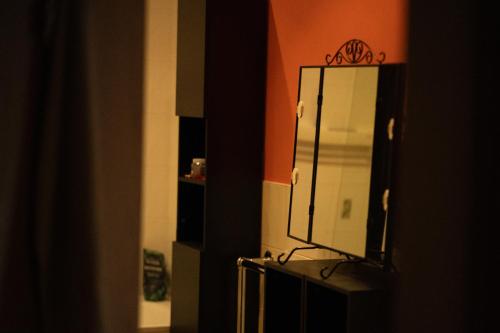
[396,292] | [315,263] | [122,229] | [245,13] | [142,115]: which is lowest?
[315,263]

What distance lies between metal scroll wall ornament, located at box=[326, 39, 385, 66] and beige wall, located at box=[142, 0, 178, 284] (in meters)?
2.27

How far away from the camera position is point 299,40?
3.88 m

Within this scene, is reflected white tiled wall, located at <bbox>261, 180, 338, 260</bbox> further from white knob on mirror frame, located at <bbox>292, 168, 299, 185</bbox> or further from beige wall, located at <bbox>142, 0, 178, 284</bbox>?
beige wall, located at <bbox>142, 0, 178, 284</bbox>

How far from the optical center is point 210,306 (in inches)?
163

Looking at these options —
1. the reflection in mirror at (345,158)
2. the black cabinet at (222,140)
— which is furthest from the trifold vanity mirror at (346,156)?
the black cabinet at (222,140)

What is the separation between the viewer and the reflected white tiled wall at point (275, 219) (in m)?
3.96

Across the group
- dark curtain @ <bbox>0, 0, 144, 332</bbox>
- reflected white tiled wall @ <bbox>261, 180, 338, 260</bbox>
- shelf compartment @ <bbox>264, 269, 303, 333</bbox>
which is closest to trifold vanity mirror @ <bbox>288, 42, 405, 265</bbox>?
shelf compartment @ <bbox>264, 269, 303, 333</bbox>

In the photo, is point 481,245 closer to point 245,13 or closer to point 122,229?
point 122,229

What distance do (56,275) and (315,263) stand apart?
7.53 feet

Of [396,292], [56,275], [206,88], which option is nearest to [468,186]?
[396,292]

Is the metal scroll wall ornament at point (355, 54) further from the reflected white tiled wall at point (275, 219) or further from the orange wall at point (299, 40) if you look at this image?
the reflected white tiled wall at point (275, 219)

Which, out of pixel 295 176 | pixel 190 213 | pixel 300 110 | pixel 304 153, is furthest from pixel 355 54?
pixel 190 213

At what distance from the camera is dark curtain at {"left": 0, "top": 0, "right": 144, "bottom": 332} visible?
3.40ft

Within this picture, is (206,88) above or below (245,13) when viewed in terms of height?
below
